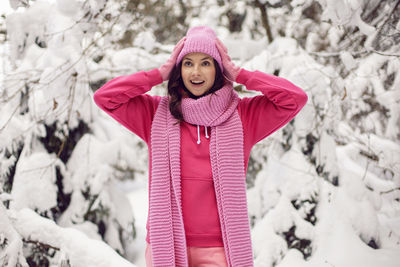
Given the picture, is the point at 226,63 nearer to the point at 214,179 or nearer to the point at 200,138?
the point at 200,138

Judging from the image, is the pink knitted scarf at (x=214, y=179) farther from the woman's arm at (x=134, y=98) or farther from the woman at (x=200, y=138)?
the woman's arm at (x=134, y=98)

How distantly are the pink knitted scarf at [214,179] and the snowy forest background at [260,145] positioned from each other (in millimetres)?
716

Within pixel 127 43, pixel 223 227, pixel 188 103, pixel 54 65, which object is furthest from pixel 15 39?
pixel 223 227

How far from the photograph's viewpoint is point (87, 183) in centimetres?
311

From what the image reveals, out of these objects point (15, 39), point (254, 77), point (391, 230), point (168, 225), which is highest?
point (15, 39)

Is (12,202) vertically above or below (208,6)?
below

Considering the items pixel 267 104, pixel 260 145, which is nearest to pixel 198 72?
pixel 267 104

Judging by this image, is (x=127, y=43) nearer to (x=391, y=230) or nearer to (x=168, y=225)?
(x=168, y=225)

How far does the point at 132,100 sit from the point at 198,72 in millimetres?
375

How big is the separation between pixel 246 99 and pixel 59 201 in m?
2.21

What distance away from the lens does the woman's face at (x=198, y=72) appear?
1.58 m

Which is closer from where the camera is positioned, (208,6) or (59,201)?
(59,201)

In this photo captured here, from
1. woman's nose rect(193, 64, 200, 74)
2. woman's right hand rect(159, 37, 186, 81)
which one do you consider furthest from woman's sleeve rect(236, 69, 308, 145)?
woman's right hand rect(159, 37, 186, 81)

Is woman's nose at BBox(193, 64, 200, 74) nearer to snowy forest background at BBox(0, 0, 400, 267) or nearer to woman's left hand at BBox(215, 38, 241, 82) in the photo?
woman's left hand at BBox(215, 38, 241, 82)
